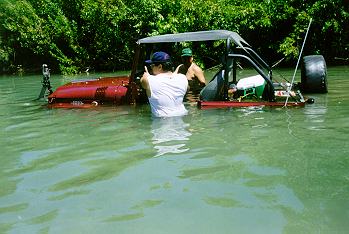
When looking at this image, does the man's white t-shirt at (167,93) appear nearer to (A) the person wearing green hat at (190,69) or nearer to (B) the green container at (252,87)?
(B) the green container at (252,87)

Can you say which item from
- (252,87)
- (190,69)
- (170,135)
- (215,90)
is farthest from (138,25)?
(170,135)

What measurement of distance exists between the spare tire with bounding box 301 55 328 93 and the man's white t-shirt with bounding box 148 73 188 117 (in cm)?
314

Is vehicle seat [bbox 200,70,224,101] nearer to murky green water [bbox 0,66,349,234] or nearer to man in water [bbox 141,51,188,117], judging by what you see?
murky green water [bbox 0,66,349,234]

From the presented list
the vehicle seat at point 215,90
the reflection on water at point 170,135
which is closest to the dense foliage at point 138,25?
the vehicle seat at point 215,90

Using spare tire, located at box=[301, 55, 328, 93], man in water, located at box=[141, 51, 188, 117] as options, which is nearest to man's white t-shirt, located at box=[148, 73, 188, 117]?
man in water, located at box=[141, 51, 188, 117]

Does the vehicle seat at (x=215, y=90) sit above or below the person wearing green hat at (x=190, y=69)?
below

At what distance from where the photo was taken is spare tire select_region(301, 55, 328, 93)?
887cm

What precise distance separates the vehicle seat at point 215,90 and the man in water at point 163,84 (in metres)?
0.71

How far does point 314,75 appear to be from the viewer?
895 cm

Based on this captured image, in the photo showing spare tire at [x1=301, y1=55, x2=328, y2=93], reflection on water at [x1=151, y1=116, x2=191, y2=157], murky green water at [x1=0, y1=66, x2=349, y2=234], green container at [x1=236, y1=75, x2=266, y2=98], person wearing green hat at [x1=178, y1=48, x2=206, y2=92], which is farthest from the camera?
spare tire at [x1=301, y1=55, x2=328, y2=93]

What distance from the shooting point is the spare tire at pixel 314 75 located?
349 inches

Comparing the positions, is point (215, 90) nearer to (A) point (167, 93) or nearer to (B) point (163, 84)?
(A) point (167, 93)

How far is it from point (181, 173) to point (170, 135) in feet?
5.52

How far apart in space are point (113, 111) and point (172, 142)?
104 inches
